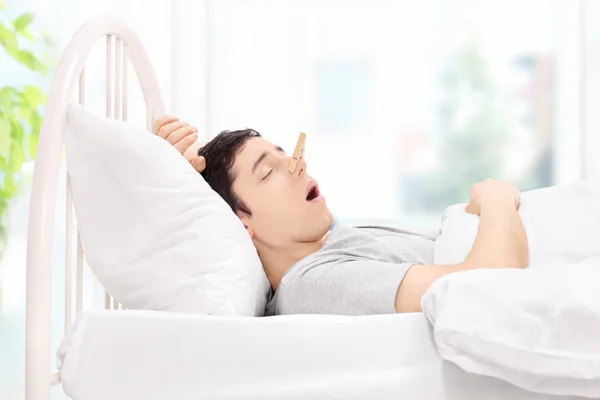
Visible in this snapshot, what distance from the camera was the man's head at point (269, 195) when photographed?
1.19m

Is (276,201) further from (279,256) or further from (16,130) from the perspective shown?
(16,130)

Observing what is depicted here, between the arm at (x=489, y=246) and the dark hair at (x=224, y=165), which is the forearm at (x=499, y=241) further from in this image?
the dark hair at (x=224, y=165)

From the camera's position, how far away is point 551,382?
2.27 feet

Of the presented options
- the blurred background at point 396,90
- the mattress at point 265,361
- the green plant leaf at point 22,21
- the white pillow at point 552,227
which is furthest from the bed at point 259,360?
the blurred background at point 396,90

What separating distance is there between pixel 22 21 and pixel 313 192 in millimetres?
893

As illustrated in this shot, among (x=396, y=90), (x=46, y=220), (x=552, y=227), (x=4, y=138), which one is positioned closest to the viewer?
(x=46, y=220)

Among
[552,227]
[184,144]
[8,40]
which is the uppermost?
[8,40]

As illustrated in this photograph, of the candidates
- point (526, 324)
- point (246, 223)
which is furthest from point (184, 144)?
point (526, 324)

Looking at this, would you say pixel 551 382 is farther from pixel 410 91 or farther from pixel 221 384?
pixel 410 91

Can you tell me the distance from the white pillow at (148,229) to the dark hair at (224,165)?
0.15 metres

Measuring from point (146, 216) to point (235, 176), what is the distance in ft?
0.85

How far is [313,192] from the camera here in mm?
1281

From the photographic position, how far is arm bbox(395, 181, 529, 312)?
0.91 meters

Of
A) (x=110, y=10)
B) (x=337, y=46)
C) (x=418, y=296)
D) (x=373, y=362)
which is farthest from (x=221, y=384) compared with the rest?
(x=337, y=46)
